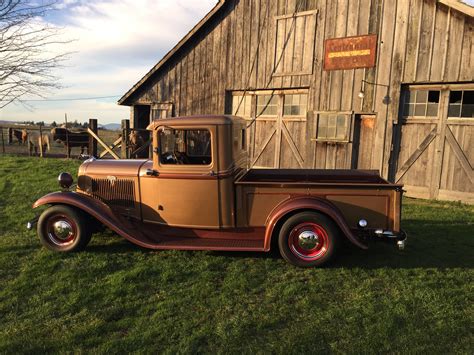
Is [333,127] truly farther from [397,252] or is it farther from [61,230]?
[61,230]

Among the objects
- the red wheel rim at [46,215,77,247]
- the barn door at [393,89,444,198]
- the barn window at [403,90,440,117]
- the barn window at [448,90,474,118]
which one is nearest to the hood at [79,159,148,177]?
the red wheel rim at [46,215,77,247]

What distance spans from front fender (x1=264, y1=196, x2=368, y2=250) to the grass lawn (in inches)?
18.8

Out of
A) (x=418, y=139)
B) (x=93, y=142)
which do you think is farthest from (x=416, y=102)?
(x=93, y=142)

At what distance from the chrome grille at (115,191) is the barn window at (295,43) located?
7.07m

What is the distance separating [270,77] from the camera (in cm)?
1116

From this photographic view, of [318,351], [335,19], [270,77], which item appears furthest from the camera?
[270,77]

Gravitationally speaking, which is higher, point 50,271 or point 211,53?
point 211,53

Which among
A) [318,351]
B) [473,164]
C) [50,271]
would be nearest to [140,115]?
[50,271]

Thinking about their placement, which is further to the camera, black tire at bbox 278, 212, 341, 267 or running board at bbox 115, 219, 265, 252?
running board at bbox 115, 219, 265, 252

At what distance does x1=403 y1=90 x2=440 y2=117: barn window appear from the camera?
30.1 ft

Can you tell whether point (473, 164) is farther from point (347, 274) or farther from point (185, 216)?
point (185, 216)

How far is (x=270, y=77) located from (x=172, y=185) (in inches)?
279

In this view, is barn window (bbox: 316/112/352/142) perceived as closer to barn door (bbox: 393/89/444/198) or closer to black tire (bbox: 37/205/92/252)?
→ barn door (bbox: 393/89/444/198)

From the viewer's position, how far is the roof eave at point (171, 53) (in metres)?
11.6
